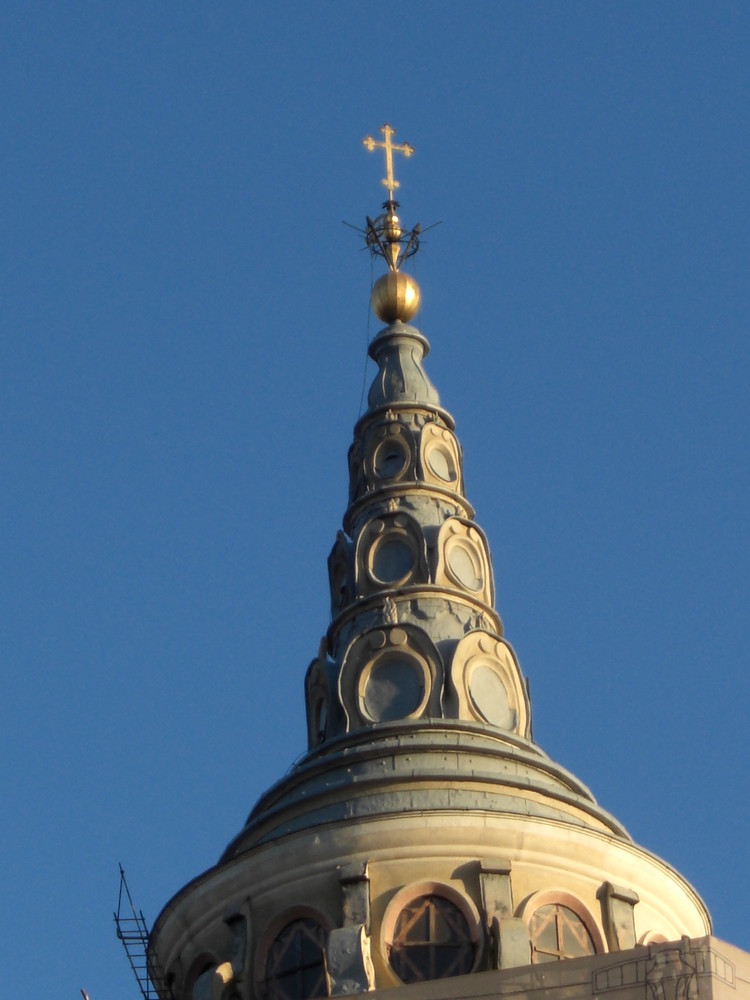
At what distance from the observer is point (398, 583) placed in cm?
4438

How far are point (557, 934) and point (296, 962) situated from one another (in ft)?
13.2

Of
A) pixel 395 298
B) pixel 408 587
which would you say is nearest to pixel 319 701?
pixel 408 587

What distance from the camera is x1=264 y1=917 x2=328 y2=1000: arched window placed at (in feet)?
123

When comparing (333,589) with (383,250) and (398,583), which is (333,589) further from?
(383,250)

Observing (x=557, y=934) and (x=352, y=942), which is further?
(x=557, y=934)

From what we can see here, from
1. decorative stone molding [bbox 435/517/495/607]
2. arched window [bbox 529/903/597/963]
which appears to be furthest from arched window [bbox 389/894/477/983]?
decorative stone molding [bbox 435/517/495/607]

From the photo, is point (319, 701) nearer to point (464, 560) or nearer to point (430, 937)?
point (464, 560)

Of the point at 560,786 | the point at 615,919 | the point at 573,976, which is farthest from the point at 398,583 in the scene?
the point at 573,976

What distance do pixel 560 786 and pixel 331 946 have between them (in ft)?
19.4

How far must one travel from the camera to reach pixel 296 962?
3784 cm

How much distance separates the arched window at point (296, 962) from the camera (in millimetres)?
37531

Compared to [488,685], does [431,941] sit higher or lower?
lower

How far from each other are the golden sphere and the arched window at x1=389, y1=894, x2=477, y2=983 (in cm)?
1639

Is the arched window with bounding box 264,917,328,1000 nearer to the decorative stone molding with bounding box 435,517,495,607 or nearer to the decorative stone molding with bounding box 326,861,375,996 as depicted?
the decorative stone molding with bounding box 326,861,375,996
